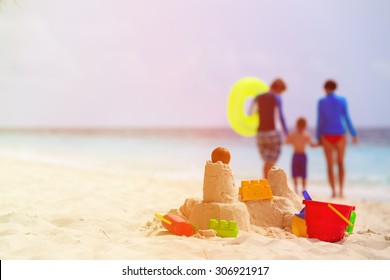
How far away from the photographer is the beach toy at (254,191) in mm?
2664

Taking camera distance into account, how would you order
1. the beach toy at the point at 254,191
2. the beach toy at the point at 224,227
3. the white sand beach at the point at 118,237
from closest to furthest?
the white sand beach at the point at 118,237 < the beach toy at the point at 224,227 < the beach toy at the point at 254,191

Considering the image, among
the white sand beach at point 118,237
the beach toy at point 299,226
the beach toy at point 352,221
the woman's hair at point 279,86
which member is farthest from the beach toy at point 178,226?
the woman's hair at point 279,86

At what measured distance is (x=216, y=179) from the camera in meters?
2.46

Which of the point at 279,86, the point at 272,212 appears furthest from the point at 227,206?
the point at 279,86

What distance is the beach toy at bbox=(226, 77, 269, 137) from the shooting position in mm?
4629

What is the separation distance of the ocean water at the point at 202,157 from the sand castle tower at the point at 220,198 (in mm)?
3582

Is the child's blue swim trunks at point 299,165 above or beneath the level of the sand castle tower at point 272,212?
above

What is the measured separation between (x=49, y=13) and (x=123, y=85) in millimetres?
11858

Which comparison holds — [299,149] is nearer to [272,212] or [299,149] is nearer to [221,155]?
[272,212]

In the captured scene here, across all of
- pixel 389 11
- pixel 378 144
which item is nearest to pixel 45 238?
pixel 389 11

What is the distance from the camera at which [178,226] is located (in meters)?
2.48

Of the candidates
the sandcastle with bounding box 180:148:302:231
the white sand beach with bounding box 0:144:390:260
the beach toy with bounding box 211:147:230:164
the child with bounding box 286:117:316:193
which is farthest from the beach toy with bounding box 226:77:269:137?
the beach toy with bounding box 211:147:230:164

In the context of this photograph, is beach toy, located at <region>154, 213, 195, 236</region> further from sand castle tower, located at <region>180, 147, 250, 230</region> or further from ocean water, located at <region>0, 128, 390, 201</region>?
ocean water, located at <region>0, 128, 390, 201</region>

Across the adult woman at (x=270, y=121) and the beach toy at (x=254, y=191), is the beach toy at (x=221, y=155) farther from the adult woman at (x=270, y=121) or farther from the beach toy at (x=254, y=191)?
the adult woman at (x=270, y=121)
